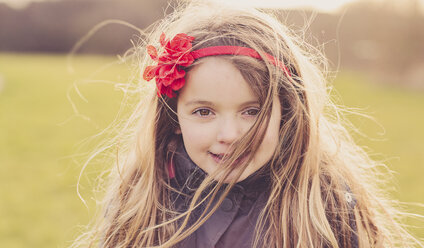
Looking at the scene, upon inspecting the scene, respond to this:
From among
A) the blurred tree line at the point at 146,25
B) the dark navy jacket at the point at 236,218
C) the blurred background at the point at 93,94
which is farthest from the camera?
the blurred tree line at the point at 146,25

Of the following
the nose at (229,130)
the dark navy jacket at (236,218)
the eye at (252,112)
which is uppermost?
the eye at (252,112)

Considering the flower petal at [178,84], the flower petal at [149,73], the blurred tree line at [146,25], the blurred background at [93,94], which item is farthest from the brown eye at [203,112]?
the blurred tree line at [146,25]

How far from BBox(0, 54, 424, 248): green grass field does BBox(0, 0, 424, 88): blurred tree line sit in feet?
5.30

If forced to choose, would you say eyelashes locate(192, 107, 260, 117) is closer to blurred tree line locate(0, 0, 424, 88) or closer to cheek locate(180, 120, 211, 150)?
cheek locate(180, 120, 211, 150)

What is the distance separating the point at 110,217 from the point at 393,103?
10.2 meters

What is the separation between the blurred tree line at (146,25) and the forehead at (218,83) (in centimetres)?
613

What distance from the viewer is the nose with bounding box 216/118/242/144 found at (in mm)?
1698

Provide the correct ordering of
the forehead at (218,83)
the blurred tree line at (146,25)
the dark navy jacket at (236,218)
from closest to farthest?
the forehead at (218,83)
the dark navy jacket at (236,218)
the blurred tree line at (146,25)

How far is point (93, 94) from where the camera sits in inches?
428

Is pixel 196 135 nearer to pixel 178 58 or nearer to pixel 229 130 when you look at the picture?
pixel 229 130

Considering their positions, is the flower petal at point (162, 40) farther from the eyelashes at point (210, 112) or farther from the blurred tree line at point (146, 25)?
the blurred tree line at point (146, 25)

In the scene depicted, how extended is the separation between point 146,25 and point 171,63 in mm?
20463

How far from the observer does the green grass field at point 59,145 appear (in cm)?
370

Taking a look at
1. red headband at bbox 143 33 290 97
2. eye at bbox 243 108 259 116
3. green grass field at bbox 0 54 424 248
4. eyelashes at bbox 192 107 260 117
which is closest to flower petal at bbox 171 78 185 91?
red headband at bbox 143 33 290 97
